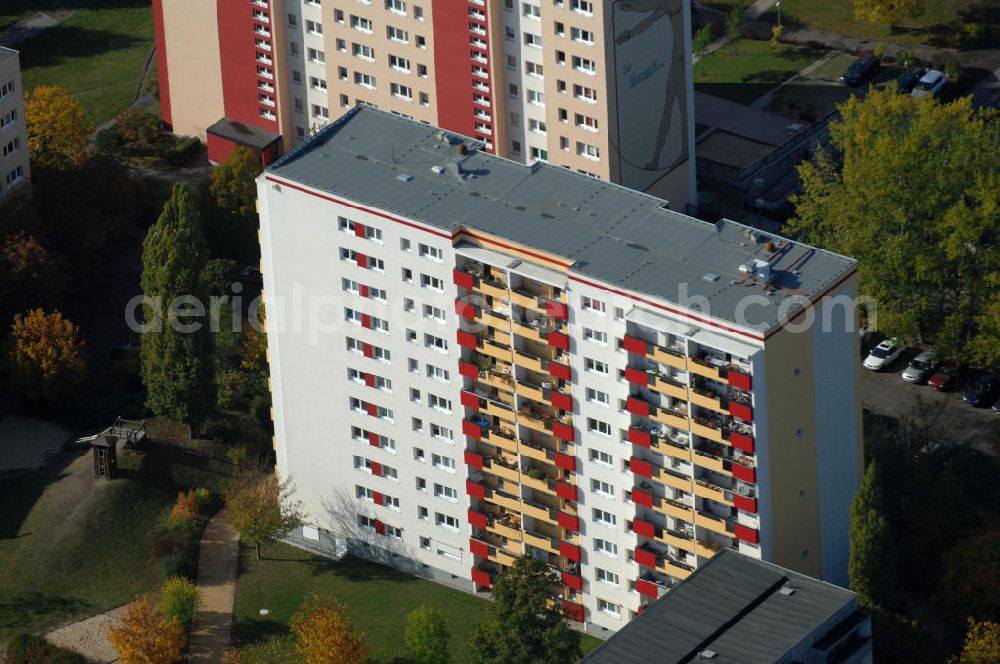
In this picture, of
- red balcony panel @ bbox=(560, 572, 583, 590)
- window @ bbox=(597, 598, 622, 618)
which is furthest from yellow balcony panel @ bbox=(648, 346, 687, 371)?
window @ bbox=(597, 598, 622, 618)

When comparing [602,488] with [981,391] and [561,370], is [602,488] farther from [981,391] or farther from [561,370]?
[981,391]

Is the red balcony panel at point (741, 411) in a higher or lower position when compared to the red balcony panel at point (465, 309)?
lower

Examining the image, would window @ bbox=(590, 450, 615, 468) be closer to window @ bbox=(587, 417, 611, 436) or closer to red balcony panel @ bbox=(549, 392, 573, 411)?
window @ bbox=(587, 417, 611, 436)

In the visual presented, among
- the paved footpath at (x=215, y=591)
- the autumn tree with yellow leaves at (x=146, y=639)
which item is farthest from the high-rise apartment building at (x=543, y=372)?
the autumn tree with yellow leaves at (x=146, y=639)

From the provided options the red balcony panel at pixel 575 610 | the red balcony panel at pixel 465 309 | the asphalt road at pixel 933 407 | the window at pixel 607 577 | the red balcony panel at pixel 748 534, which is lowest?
the red balcony panel at pixel 575 610

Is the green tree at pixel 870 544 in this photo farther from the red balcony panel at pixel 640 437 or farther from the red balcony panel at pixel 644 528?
the red balcony panel at pixel 640 437

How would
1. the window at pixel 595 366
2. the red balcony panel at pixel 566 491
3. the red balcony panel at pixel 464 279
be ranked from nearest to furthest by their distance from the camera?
the window at pixel 595 366 → the red balcony panel at pixel 464 279 → the red balcony panel at pixel 566 491
